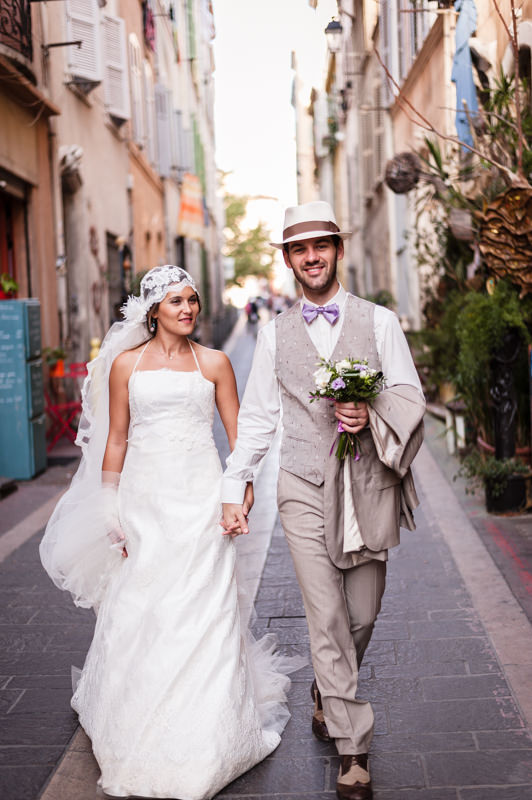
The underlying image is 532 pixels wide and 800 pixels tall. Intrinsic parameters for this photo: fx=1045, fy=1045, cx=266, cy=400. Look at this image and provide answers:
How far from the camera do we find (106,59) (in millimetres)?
17188

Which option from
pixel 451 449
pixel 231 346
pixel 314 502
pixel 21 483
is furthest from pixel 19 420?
pixel 231 346

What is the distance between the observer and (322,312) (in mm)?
3840

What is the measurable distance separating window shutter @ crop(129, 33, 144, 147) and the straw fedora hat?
17.3 meters

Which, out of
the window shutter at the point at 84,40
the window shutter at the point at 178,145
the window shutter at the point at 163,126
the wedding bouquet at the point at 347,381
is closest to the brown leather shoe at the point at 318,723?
the wedding bouquet at the point at 347,381

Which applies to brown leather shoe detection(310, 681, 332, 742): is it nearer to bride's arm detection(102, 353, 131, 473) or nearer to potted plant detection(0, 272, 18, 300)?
bride's arm detection(102, 353, 131, 473)

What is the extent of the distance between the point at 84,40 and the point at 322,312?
12735 millimetres

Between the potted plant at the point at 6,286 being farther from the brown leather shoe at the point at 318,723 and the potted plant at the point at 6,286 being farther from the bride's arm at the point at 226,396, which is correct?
the brown leather shoe at the point at 318,723

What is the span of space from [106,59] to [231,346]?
61.8 feet

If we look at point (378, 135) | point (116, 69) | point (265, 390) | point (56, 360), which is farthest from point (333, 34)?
point (265, 390)

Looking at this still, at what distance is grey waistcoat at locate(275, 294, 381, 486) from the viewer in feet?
12.4

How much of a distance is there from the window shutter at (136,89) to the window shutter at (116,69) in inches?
88.6

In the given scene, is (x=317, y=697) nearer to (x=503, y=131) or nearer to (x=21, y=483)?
(x=503, y=131)

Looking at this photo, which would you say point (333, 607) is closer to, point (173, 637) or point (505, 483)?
point (173, 637)

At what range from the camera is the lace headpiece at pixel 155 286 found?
4273 millimetres
